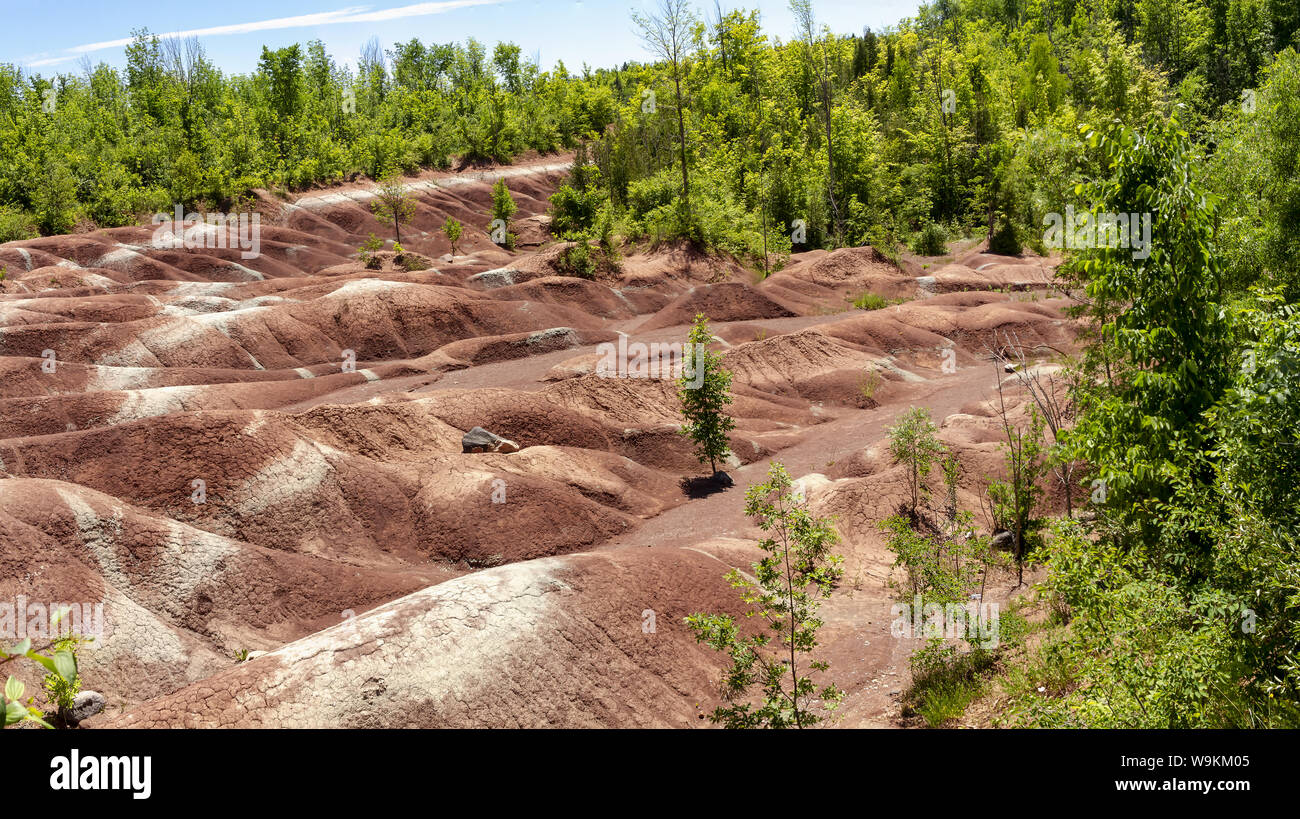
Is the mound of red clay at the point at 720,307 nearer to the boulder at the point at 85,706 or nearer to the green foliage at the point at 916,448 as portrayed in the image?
the green foliage at the point at 916,448

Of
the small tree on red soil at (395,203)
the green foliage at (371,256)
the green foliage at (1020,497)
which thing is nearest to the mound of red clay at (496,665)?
the green foliage at (1020,497)

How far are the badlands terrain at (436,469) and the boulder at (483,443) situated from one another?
1.91 ft

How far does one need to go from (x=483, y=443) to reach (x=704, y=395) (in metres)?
6.67

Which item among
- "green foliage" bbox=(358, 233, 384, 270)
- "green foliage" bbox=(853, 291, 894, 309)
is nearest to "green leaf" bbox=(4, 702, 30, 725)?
"green foliage" bbox=(853, 291, 894, 309)

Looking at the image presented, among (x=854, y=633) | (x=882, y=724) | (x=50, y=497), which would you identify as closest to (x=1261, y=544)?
(x=882, y=724)

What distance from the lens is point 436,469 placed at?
23.7 m

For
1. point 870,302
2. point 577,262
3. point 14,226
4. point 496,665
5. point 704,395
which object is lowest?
point 496,665

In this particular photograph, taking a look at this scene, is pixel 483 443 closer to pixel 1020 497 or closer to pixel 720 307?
pixel 1020 497

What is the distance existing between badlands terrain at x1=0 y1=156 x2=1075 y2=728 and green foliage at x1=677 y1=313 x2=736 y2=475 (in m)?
1.56

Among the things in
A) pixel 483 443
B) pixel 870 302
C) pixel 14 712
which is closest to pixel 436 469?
pixel 483 443

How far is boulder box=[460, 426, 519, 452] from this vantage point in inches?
1025

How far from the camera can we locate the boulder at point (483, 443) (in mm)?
26031

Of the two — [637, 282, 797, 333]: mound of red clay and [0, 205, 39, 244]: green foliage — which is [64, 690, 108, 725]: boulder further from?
[0, 205, 39, 244]: green foliage
